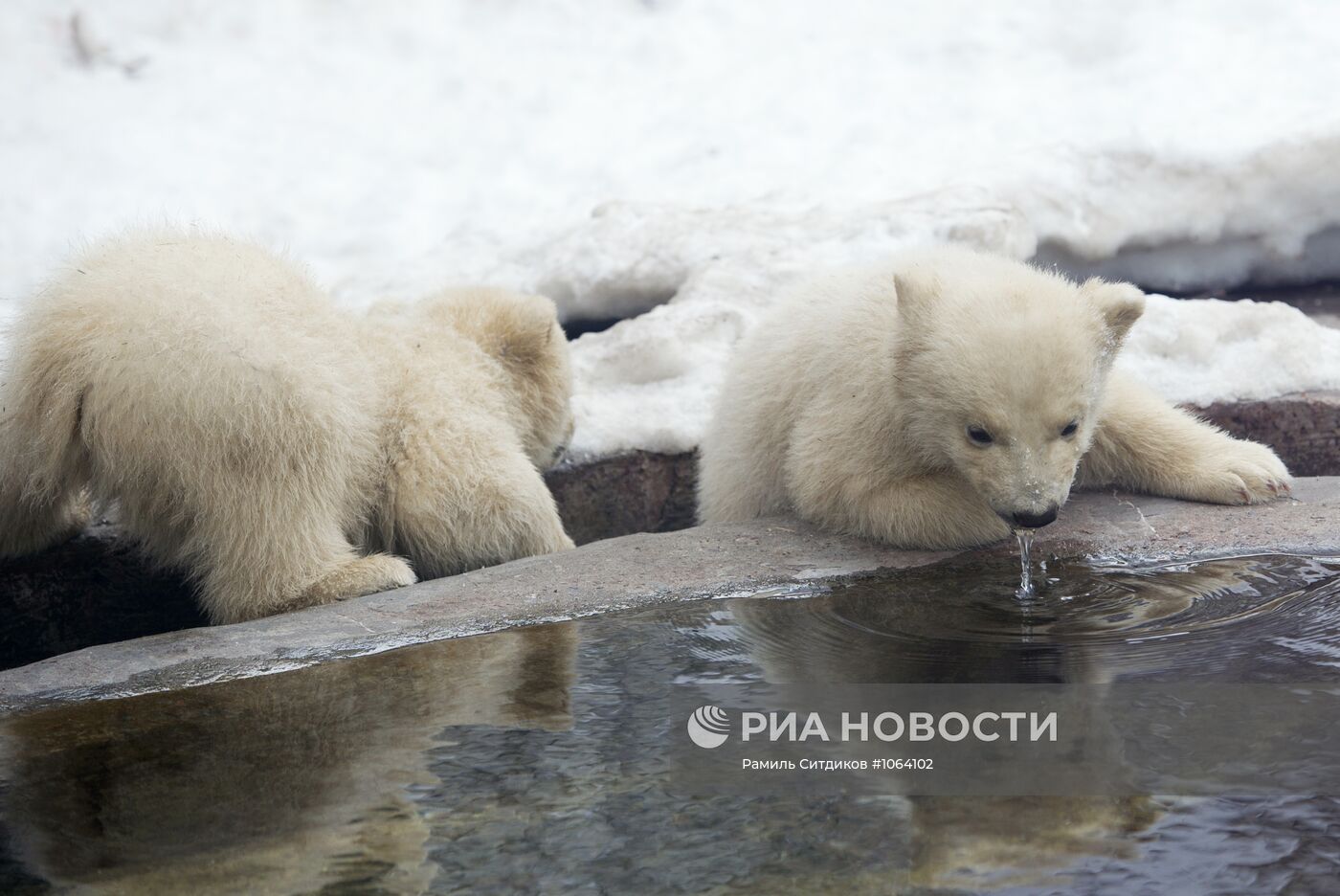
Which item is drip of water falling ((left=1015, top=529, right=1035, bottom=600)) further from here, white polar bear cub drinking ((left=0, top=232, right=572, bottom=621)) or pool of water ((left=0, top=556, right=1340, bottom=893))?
white polar bear cub drinking ((left=0, top=232, right=572, bottom=621))

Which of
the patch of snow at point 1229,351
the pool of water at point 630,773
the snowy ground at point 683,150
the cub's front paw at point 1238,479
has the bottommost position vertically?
the pool of water at point 630,773

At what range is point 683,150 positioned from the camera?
31.4 feet

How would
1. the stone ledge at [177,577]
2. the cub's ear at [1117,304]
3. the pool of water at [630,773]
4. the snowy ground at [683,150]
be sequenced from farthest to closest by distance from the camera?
the snowy ground at [683,150]
the stone ledge at [177,577]
the cub's ear at [1117,304]
the pool of water at [630,773]

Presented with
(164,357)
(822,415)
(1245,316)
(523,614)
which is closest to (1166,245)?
(1245,316)

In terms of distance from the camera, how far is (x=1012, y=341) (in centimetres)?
414

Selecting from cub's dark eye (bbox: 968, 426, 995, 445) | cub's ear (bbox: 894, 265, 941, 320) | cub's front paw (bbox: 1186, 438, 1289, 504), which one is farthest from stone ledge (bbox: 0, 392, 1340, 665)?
cub's dark eye (bbox: 968, 426, 995, 445)

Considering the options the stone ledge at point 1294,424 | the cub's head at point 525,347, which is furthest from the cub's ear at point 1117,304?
the cub's head at point 525,347

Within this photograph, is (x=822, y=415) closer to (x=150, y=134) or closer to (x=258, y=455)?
(x=258, y=455)

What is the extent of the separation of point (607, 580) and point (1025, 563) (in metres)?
1.36

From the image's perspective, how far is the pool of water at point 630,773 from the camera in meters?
2.37

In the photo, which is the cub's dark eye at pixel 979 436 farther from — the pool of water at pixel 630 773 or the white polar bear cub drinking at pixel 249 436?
the white polar bear cub drinking at pixel 249 436

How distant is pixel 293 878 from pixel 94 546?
3.24 meters

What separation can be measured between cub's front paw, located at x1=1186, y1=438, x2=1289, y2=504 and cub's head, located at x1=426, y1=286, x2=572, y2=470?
2.58m

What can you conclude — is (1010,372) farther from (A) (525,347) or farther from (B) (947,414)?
(A) (525,347)
